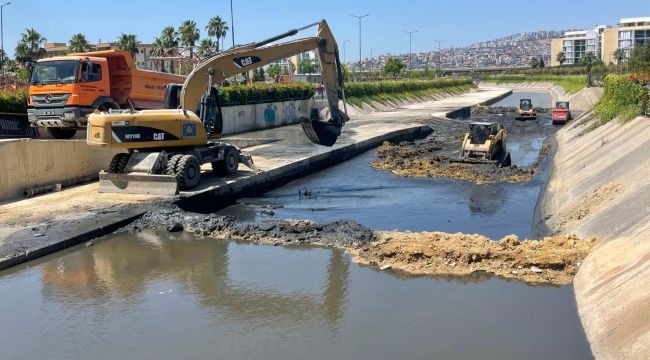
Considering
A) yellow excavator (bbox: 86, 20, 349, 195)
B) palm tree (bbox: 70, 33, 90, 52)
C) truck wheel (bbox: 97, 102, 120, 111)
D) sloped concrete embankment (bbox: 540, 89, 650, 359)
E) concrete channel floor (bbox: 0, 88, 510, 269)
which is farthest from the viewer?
palm tree (bbox: 70, 33, 90, 52)

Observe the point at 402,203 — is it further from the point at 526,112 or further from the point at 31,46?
the point at 31,46

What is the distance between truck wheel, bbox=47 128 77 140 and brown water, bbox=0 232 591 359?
11084 millimetres

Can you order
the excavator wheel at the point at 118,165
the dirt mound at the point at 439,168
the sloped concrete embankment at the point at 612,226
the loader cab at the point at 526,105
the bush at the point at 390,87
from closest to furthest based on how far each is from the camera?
the sloped concrete embankment at the point at 612,226 < the excavator wheel at the point at 118,165 < the dirt mound at the point at 439,168 < the loader cab at the point at 526,105 < the bush at the point at 390,87

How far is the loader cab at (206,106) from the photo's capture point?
65.2 feet

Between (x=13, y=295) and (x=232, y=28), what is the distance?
4036 cm

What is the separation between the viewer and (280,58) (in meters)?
21.2

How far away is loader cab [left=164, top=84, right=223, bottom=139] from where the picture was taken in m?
19.9

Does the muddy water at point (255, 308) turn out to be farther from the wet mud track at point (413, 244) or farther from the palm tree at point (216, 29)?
the palm tree at point (216, 29)

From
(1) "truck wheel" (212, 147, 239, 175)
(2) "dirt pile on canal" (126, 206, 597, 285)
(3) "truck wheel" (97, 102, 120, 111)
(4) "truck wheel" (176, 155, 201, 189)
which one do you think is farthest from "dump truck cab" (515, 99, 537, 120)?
(2) "dirt pile on canal" (126, 206, 597, 285)

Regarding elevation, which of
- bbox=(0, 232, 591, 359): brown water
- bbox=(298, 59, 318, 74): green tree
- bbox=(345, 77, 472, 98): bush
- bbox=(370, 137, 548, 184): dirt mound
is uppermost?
bbox=(298, 59, 318, 74): green tree

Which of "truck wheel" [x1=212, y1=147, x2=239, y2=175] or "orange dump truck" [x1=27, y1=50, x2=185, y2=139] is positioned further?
"orange dump truck" [x1=27, y1=50, x2=185, y2=139]

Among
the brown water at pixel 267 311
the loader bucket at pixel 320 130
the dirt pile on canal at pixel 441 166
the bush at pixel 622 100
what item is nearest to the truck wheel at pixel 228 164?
the loader bucket at pixel 320 130

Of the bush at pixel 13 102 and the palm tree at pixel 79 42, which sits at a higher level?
the palm tree at pixel 79 42

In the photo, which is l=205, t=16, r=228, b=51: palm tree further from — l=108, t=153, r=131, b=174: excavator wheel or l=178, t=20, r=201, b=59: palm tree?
l=108, t=153, r=131, b=174: excavator wheel
